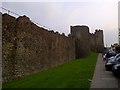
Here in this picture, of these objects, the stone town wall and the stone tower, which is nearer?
the stone town wall

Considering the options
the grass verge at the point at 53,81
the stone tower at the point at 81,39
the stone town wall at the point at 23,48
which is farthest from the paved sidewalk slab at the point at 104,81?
the stone tower at the point at 81,39

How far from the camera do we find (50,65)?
30.7 metres

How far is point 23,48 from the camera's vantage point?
21.1 meters

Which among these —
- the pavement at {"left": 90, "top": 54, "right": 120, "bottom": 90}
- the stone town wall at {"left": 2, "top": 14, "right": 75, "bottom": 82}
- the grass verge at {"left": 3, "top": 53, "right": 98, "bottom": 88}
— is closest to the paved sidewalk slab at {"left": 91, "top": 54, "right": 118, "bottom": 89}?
the pavement at {"left": 90, "top": 54, "right": 120, "bottom": 90}

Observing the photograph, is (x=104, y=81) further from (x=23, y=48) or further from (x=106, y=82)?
(x=23, y=48)

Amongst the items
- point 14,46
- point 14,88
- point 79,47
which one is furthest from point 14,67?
point 79,47

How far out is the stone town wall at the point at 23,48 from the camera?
17719 millimetres

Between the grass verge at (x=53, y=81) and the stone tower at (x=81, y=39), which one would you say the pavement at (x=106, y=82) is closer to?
the grass verge at (x=53, y=81)

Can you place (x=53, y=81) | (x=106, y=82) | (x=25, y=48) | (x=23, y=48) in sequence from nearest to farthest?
(x=106, y=82) → (x=53, y=81) → (x=23, y=48) → (x=25, y=48)

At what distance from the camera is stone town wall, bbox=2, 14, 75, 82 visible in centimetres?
1772

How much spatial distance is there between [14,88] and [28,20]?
8325 millimetres

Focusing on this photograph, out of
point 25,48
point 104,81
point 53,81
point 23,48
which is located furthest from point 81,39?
point 53,81

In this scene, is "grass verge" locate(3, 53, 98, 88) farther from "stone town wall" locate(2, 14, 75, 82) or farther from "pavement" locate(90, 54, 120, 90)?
"stone town wall" locate(2, 14, 75, 82)

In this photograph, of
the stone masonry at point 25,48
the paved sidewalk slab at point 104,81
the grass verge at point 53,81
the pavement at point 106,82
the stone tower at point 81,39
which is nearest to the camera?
the pavement at point 106,82
